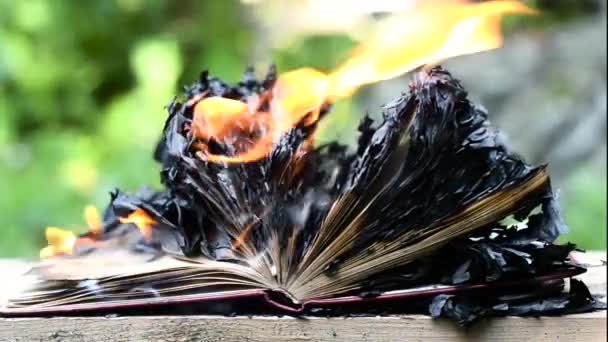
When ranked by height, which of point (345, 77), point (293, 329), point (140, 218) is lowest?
point (293, 329)

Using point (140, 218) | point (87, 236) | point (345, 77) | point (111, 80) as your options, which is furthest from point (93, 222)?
point (111, 80)

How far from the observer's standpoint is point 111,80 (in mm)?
2678

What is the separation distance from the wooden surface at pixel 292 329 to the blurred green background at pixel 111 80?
1.39 meters

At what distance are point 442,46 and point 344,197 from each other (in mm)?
251

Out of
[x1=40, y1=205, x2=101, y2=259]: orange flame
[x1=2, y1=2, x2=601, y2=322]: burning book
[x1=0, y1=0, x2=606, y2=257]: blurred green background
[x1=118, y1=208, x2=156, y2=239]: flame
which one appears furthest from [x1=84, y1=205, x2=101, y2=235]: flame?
[x1=0, y1=0, x2=606, y2=257]: blurred green background

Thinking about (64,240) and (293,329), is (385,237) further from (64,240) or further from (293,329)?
(64,240)

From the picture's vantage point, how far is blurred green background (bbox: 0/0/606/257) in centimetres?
233

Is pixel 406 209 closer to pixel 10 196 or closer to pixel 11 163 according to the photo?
pixel 10 196

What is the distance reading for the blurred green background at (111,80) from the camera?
233 cm

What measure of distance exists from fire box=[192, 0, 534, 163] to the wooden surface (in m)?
0.18

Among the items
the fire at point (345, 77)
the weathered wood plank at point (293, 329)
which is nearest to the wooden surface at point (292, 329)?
the weathered wood plank at point (293, 329)

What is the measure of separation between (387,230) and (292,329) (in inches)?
5.4

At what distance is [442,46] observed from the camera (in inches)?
39.0

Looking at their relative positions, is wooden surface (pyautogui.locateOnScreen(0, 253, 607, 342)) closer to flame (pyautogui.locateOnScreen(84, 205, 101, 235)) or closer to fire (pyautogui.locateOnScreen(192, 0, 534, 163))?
fire (pyautogui.locateOnScreen(192, 0, 534, 163))
